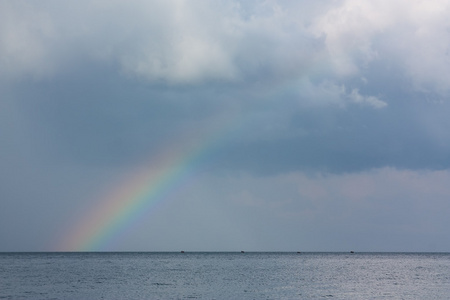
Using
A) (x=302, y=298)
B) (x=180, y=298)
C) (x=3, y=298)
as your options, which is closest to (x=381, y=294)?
(x=302, y=298)

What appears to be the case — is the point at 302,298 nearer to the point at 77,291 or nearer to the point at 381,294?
the point at 381,294

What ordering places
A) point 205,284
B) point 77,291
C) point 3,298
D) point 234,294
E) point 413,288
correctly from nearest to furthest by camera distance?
point 3,298 < point 234,294 < point 77,291 < point 413,288 < point 205,284

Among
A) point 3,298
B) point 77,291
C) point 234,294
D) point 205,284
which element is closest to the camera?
point 3,298

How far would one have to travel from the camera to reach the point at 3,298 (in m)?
70.6

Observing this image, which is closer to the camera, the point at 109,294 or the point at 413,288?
the point at 109,294

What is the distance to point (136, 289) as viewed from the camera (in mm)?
84562

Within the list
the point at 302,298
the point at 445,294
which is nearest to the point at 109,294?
the point at 302,298

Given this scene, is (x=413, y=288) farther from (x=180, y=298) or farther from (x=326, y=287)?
(x=180, y=298)

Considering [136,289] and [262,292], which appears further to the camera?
[136,289]

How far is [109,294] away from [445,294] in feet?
161

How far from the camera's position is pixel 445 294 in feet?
253

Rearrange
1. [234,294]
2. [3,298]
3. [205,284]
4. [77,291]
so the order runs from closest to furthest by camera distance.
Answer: [3,298]
[234,294]
[77,291]
[205,284]

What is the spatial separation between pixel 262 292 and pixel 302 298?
29.6ft

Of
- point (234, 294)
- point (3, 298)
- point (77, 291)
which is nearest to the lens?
point (3, 298)
